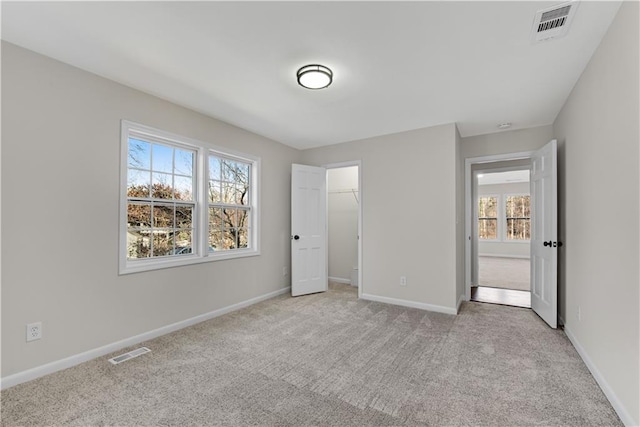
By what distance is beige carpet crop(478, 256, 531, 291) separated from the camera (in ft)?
18.0

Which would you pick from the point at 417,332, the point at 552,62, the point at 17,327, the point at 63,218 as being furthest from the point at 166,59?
the point at 417,332

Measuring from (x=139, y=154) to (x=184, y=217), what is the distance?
0.83 meters

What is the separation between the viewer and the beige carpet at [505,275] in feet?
18.0

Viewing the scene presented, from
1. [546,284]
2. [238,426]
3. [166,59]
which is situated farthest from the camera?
[546,284]

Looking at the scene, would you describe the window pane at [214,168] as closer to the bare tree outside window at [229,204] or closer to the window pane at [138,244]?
the bare tree outside window at [229,204]

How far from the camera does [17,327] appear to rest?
84.1 inches

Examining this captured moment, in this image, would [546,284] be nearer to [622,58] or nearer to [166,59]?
[622,58]

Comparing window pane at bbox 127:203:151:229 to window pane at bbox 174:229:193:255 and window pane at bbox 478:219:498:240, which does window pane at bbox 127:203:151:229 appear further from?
window pane at bbox 478:219:498:240

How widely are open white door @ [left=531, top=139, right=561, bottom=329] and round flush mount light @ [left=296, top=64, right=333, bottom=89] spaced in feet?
8.93

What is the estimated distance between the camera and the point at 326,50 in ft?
7.26

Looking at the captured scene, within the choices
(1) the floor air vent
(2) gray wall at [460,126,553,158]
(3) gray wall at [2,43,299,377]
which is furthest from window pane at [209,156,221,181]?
(2) gray wall at [460,126,553,158]

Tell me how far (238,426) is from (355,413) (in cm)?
72

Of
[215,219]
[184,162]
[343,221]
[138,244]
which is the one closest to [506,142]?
[343,221]

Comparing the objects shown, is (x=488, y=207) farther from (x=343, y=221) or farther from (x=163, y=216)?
(x=163, y=216)
